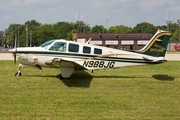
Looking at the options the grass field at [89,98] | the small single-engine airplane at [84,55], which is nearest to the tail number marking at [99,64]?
the small single-engine airplane at [84,55]

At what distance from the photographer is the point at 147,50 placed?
13.0 m

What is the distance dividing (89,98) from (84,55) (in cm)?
356

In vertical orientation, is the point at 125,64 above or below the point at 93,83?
above

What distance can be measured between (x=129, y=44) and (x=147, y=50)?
2620 inches

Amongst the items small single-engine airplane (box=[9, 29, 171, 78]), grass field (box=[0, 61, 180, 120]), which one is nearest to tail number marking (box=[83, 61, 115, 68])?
small single-engine airplane (box=[9, 29, 171, 78])

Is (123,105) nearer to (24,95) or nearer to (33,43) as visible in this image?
(24,95)

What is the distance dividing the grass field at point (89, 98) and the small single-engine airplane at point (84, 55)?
719 millimetres

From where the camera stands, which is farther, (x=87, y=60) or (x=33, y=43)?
(x=33, y=43)

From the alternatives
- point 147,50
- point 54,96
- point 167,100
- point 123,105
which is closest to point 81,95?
point 54,96

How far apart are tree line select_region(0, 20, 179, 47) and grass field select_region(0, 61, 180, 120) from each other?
79.4 metres

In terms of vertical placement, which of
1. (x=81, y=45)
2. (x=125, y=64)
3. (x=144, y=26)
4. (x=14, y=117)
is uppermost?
(x=144, y=26)

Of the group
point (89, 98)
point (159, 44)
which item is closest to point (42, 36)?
point (159, 44)

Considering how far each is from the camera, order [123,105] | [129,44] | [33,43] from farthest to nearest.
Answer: [33,43]
[129,44]
[123,105]

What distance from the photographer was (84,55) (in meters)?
12.4
